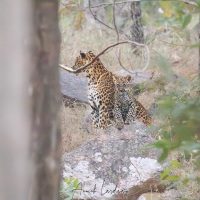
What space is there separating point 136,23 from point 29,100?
10.2m

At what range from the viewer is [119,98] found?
8.84 meters

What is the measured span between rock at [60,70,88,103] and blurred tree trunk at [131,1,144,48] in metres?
1.48

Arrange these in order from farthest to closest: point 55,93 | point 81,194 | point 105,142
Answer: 1. point 105,142
2. point 81,194
3. point 55,93

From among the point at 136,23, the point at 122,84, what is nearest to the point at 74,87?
the point at 122,84

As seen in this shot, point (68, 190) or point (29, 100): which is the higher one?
point (29, 100)

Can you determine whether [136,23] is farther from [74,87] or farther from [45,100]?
[45,100]

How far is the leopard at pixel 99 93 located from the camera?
348 inches

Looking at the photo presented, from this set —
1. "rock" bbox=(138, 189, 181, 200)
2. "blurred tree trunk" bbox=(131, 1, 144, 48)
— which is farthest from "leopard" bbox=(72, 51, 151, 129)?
"blurred tree trunk" bbox=(131, 1, 144, 48)

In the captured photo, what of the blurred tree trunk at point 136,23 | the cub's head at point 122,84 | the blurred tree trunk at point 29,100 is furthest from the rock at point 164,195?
the blurred tree trunk at point 136,23

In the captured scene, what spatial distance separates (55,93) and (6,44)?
0.24m

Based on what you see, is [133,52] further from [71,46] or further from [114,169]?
[114,169]

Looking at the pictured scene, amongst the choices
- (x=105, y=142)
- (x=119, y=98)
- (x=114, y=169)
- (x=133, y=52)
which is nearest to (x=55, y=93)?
(x=114, y=169)

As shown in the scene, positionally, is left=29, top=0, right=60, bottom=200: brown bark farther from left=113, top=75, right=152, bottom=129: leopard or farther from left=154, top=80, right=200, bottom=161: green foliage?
left=113, top=75, right=152, bottom=129: leopard

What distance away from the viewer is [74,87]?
34.0 ft
